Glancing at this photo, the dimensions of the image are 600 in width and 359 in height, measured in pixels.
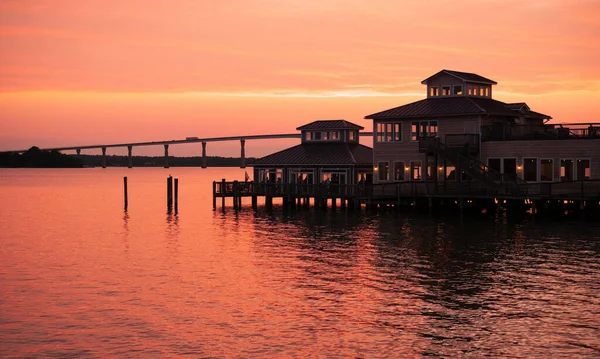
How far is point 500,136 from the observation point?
71.5 m

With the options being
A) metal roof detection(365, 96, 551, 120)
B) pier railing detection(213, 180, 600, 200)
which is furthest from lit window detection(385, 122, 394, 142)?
pier railing detection(213, 180, 600, 200)

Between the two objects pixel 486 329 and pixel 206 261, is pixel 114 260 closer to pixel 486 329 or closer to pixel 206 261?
→ pixel 206 261

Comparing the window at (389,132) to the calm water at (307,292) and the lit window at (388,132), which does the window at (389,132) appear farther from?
the calm water at (307,292)

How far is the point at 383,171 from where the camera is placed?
79.0m

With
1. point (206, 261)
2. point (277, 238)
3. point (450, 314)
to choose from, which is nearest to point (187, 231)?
point (277, 238)

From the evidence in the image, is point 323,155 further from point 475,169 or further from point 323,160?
point 475,169

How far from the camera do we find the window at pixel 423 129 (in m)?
75.5

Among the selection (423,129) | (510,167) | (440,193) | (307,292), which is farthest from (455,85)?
(307,292)

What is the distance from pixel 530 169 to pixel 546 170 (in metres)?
1.45

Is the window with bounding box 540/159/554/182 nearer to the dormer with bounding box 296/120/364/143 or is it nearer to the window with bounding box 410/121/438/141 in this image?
the window with bounding box 410/121/438/141

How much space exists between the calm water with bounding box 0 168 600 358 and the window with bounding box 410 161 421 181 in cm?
1207

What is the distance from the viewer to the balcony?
2642 inches

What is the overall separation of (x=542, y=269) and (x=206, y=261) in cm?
1926

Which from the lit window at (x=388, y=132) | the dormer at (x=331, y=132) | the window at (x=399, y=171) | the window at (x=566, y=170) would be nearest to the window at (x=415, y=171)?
the window at (x=399, y=171)
